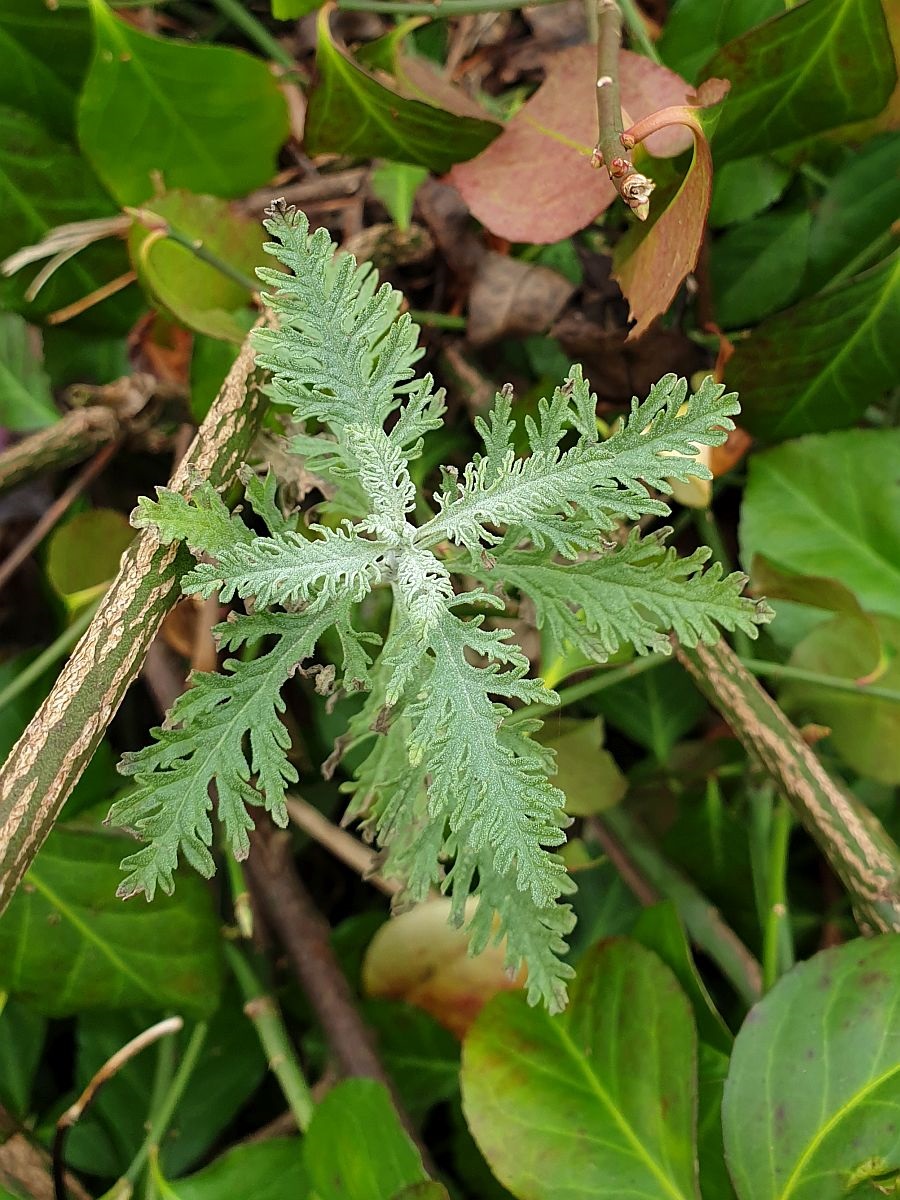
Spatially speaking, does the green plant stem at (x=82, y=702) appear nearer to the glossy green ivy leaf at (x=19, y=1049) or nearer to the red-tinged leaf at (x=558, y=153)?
the red-tinged leaf at (x=558, y=153)

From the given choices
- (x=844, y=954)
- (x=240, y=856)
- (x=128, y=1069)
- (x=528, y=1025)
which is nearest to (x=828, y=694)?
(x=844, y=954)

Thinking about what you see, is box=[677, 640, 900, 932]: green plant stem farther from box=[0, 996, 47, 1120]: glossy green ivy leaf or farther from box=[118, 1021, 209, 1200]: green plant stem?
box=[0, 996, 47, 1120]: glossy green ivy leaf

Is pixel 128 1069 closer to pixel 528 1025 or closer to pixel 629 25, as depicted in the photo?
pixel 528 1025

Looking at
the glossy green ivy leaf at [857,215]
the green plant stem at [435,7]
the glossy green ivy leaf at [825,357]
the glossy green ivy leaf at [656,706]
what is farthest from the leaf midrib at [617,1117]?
the green plant stem at [435,7]

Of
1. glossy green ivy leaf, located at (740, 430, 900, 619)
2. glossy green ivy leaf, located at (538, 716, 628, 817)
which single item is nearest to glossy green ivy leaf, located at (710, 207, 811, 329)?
glossy green ivy leaf, located at (740, 430, 900, 619)

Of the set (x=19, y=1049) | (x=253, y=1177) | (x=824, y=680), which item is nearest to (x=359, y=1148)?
(x=253, y=1177)

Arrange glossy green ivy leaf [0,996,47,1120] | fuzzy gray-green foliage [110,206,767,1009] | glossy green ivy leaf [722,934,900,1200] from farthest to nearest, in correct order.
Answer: glossy green ivy leaf [0,996,47,1120] < glossy green ivy leaf [722,934,900,1200] < fuzzy gray-green foliage [110,206,767,1009]

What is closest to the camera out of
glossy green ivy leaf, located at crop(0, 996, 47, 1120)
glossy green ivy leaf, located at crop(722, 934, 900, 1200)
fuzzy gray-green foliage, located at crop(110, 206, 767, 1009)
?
fuzzy gray-green foliage, located at crop(110, 206, 767, 1009)
